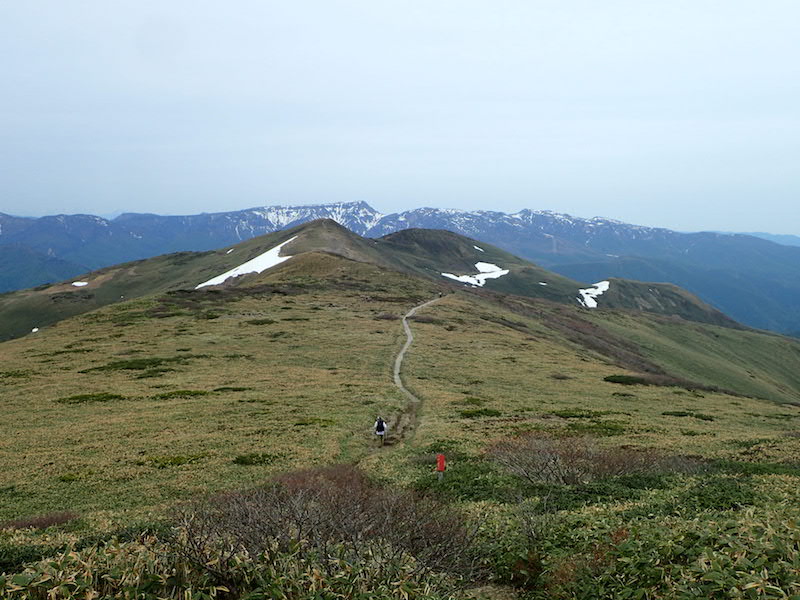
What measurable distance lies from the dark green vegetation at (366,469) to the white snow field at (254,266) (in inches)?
2669

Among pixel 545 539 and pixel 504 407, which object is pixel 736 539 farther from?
pixel 504 407

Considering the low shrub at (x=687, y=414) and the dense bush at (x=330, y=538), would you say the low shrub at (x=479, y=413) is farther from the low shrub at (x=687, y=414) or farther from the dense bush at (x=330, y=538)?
the dense bush at (x=330, y=538)

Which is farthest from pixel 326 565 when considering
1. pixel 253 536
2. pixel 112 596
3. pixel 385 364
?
pixel 385 364

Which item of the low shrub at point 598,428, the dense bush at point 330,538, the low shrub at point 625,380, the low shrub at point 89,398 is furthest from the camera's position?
the low shrub at point 625,380

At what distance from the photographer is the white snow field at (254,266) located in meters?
153

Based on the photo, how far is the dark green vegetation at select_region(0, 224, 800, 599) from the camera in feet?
27.8

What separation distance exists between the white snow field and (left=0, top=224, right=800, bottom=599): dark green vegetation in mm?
67794

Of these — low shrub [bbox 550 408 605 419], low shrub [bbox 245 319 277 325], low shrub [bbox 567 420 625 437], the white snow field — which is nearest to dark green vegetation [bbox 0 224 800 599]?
low shrub [bbox 567 420 625 437]

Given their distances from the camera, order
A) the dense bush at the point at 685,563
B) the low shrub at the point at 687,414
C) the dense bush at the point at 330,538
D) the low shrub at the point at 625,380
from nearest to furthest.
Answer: the dense bush at the point at 330,538 → the dense bush at the point at 685,563 → the low shrub at the point at 687,414 → the low shrub at the point at 625,380

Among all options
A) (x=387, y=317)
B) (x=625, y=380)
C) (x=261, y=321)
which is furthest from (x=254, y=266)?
(x=625, y=380)

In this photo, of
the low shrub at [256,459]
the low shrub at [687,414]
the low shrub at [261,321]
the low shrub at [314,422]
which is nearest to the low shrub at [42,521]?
the low shrub at [256,459]

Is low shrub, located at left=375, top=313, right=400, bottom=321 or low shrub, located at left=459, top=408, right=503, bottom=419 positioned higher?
low shrub, located at left=375, top=313, right=400, bottom=321

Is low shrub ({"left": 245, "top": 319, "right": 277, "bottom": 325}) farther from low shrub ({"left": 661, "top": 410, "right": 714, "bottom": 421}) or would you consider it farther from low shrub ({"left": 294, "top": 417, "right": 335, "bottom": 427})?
low shrub ({"left": 661, "top": 410, "right": 714, "bottom": 421})

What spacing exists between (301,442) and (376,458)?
17.7 ft
